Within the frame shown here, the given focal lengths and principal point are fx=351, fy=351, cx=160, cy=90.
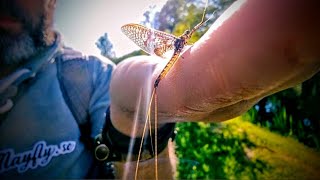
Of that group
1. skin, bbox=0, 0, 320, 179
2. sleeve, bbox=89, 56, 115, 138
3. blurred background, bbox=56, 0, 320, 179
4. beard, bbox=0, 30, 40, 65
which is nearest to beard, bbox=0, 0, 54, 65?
beard, bbox=0, 30, 40, 65

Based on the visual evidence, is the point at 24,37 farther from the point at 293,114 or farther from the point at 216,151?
the point at 293,114

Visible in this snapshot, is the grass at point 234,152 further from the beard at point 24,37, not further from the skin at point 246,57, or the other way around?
the skin at point 246,57

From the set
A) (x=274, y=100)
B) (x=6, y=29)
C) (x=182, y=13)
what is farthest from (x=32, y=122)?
(x=274, y=100)

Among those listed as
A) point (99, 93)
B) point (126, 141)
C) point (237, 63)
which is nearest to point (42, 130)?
point (99, 93)

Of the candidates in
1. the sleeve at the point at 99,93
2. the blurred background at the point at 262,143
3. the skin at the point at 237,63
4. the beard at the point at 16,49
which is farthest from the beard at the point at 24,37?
the skin at the point at 237,63

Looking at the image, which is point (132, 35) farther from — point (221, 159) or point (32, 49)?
point (221, 159)

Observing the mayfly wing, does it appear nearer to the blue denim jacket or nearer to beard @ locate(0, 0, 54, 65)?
the blue denim jacket
